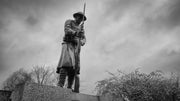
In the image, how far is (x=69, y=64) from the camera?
4.83 metres

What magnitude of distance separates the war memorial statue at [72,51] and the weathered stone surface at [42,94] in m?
0.50

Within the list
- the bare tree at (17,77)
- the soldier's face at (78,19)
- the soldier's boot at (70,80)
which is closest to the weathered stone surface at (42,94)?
the soldier's boot at (70,80)

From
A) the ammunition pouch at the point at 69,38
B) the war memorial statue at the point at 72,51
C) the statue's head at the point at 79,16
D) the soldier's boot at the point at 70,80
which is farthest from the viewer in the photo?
the statue's head at the point at 79,16

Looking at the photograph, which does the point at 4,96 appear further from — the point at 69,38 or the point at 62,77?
the point at 69,38

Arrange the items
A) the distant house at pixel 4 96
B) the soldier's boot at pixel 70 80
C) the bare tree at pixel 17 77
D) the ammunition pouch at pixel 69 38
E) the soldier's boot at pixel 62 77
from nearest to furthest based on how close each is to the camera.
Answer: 1. the distant house at pixel 4 96
2. the soldier's boot at pixel 62 77
3. the soldier's boot at pixel 70 80
4. the ammunition pouch at pixel 69 38
5. the bare tree at pixel 17 77

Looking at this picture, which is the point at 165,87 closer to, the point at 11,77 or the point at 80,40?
the point at 80,40

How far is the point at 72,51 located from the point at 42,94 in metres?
1.83

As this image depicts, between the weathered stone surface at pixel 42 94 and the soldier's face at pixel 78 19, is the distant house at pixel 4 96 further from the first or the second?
the soldier's face at pixel 78 19

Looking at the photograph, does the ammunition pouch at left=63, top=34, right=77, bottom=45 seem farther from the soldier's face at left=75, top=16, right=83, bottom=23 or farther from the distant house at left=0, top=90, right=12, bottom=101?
the distant house at left=0, top=90, right=12, bottom=101

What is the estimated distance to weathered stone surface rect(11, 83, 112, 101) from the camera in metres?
3.46

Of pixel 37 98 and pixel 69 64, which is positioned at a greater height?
pixel 69 64

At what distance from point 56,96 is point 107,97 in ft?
5.89

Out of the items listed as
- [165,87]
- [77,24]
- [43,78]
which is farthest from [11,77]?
[77,24]

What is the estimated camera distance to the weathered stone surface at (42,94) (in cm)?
346
